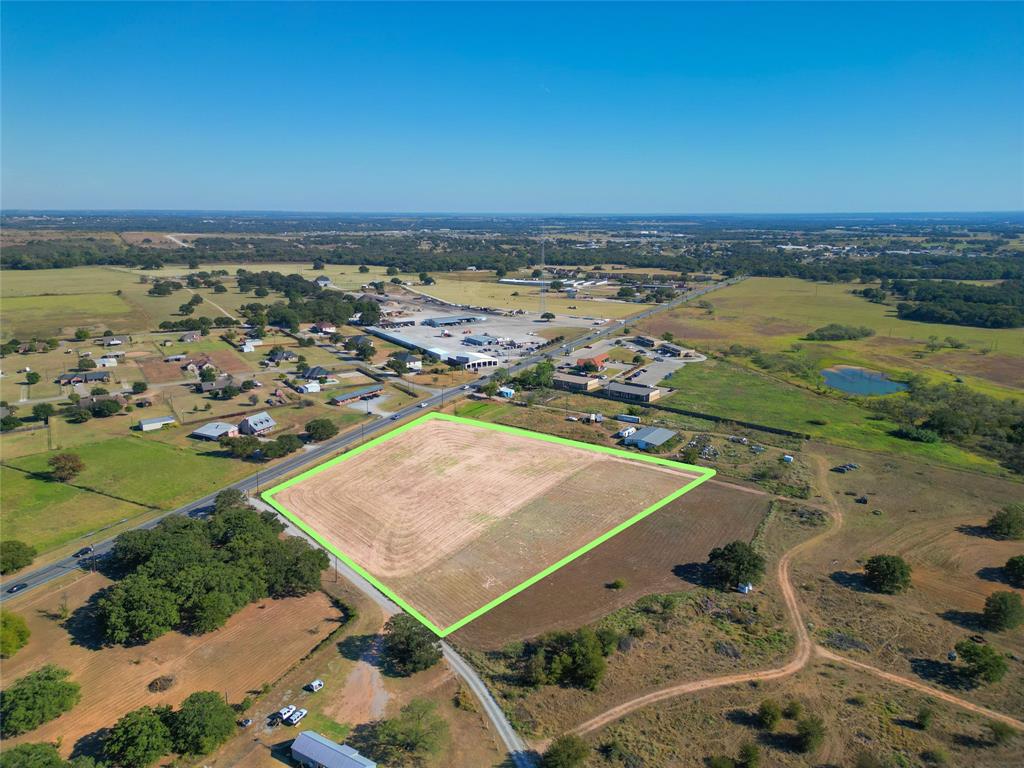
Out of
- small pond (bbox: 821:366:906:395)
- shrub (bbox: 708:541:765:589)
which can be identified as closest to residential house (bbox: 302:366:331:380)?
shrub (bbox: 708:541:765:589)

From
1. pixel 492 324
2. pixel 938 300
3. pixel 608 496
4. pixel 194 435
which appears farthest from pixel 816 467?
pixel 938 300

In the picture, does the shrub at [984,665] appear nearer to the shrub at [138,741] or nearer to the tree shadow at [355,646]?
the tree shadow at [355,646]

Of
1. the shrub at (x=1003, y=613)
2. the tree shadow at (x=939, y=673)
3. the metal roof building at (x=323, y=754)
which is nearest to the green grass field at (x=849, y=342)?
the shrub at (x=1003, y=613)

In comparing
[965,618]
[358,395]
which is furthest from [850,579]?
[358,395]

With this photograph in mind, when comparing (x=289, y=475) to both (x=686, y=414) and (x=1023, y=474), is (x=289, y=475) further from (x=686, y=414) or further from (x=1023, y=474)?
(x=1023, y=474)

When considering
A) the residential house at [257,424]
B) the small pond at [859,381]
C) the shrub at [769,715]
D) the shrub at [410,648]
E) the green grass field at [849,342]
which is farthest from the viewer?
the green grass field at [849,342]

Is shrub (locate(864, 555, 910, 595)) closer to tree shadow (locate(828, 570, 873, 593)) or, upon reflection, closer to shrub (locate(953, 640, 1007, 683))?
tree shadow (locate(828, 570, 873, 593))
